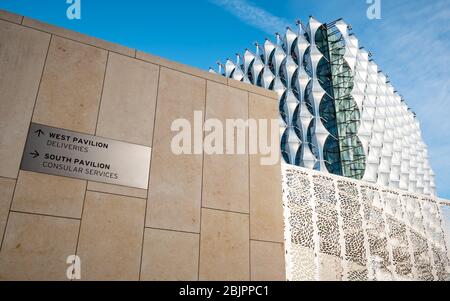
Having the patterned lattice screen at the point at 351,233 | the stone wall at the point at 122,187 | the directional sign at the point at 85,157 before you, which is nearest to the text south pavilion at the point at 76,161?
the directional sign at the point at 85,157

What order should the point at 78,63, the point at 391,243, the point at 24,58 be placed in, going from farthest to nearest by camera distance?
the point at 391,243 < the point at 78,63 < the point at 24,58

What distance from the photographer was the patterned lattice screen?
9.59 m

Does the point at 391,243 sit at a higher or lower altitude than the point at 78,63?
lower

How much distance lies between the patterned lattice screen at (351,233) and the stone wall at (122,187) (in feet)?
12.1

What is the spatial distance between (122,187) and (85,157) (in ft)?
2.19

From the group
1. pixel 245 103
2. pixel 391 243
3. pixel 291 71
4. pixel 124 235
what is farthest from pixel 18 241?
pixel 291 71

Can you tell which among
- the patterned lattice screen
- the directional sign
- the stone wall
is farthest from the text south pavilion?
the patterned lattice screen

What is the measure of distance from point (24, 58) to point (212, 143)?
10.1 feet

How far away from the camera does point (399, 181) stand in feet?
129

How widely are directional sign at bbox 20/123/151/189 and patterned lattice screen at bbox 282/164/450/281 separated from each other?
5.24m

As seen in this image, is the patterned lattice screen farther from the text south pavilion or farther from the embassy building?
the text south pavilion

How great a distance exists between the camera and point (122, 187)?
5.13m

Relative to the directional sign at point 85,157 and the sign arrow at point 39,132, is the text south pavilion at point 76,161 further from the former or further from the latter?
the sign arrow at point 39,132
